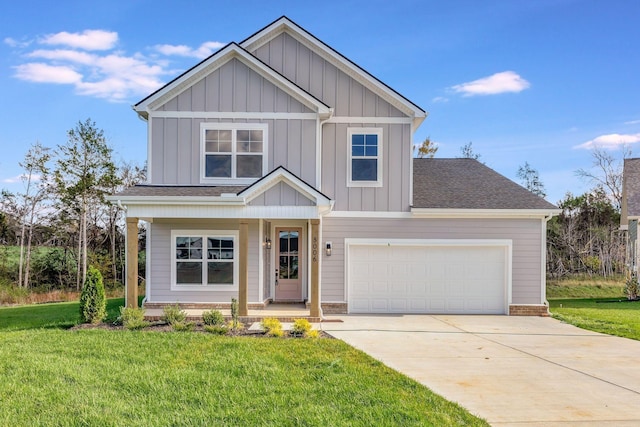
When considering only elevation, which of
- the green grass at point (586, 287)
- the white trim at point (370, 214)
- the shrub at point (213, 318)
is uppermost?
the white trim at point (370, 214)

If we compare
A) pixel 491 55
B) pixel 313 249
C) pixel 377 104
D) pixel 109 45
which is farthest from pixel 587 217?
pixel 109 45

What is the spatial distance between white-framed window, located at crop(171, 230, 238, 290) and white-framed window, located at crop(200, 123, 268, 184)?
1.61 meters

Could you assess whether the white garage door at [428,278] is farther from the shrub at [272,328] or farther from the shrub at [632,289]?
the shrub at [632,289]

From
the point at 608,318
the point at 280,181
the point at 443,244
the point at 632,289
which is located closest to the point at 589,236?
the point at 632,289

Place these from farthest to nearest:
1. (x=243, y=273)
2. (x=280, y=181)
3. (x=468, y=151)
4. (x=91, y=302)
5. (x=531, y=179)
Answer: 1. (x=468, y=151)
2. (x=531, y=179)
3. (x=243, y=273)
4. (x=280, y=181)
5. (x=91, y=302)

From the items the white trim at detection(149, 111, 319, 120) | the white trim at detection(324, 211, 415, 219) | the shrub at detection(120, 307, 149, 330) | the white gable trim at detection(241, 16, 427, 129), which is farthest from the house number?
the white gable trim at detection(241, 16, 427, 129)

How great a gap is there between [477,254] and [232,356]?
8.38 metres

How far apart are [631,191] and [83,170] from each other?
24.6 metres

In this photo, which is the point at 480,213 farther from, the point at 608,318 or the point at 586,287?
the point at 586,287

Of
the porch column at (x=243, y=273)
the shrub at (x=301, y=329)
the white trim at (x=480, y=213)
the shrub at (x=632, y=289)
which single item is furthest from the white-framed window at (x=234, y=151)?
the shrub at (x=632, y=289)

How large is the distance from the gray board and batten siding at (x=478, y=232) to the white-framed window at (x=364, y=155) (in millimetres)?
1188

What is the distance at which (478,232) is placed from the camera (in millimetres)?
13141

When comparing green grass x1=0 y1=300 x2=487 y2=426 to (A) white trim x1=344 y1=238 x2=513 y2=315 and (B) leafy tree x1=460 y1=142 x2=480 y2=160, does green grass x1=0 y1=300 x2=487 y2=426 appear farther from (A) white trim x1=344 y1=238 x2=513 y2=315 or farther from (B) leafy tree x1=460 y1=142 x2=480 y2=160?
(B) leafy tree x1=460 y1=142 x2=480 y2=160

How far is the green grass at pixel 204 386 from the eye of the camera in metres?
4.77
